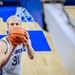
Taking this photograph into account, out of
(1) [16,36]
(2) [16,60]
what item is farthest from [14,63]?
(1) [16,36]

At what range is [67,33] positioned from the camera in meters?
2.12

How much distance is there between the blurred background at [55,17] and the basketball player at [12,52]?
0.78 m

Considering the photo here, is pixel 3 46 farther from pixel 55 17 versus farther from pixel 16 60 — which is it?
pixel 55 17

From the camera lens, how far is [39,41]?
2.12m

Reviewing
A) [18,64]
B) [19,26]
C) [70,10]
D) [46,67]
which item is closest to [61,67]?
[46,67]

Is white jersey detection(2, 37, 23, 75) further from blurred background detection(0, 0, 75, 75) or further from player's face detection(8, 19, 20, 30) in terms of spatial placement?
blurred background detection(0, 0, 75, 75)

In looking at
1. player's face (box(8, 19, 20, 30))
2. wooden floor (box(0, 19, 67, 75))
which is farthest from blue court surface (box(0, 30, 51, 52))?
player's face (box(8, 19, 20, 30))

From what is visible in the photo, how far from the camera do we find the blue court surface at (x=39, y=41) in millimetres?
2010

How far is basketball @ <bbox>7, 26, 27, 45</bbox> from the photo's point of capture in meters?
1.13

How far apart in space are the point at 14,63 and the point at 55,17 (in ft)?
4.36

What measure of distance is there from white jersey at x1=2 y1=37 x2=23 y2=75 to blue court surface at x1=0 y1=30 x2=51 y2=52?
71 cm

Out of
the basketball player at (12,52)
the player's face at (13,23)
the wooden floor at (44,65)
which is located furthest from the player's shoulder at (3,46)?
the wooden floor at (44,65)

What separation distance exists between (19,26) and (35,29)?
1.21 metres

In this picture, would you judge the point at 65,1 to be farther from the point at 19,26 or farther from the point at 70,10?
the point at 19,26
